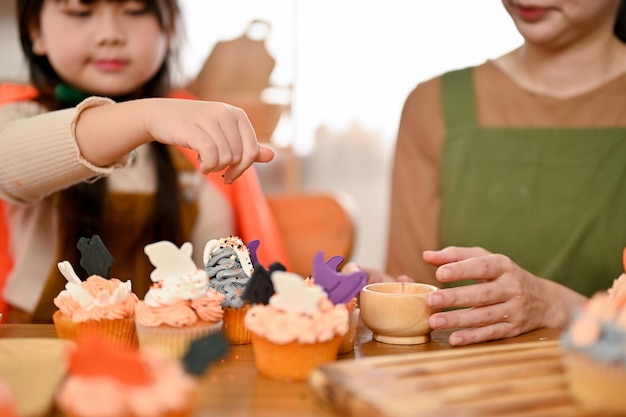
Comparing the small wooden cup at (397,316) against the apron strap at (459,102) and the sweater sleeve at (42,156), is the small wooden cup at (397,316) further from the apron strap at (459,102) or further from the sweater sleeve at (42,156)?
the apron strap at (459,102)

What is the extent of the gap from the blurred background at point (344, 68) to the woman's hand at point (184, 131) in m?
1.90

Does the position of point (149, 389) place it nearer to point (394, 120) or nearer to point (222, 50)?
point (222, 50)

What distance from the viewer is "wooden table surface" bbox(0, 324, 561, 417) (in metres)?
0.66

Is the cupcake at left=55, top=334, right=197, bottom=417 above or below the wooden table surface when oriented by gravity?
above

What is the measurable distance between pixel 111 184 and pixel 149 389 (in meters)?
1.11

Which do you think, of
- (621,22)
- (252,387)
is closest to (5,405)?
(252,387)

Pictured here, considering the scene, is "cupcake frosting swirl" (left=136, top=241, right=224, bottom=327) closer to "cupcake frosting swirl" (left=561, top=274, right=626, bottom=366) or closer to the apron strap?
"cupcake frosting swirl" (left=561, top=274, right=626, bottom=366)

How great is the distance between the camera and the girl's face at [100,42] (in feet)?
4.88

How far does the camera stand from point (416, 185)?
5.19ft

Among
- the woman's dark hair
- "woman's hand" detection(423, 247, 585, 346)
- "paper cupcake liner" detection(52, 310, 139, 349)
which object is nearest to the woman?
the woman's dark hair

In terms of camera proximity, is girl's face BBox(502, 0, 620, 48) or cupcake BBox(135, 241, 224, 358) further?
girl's face BBox(502, 0, 620, 48)

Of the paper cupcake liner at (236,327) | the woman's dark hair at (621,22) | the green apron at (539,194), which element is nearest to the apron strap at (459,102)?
the green apron at (539,194)

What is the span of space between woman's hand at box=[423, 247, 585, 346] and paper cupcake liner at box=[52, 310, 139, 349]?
1.18ft

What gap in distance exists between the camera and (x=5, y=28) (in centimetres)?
283
